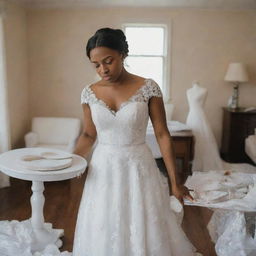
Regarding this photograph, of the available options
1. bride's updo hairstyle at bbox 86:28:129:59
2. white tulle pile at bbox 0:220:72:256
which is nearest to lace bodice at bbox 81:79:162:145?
bride's updo hairstyle at bbox 86:28:129:59

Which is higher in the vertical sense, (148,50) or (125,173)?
(148,50)

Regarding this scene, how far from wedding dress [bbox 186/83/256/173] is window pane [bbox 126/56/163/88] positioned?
804mm

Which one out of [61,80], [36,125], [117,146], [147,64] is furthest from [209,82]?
[117,146]

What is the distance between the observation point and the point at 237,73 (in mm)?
4820

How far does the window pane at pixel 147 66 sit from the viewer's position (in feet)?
17.0

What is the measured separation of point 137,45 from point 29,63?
1601 mm

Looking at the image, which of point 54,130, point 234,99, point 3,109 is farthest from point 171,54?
point 3,109

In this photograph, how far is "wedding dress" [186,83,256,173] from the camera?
14.8 feet

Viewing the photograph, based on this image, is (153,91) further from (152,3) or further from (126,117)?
(152,3)

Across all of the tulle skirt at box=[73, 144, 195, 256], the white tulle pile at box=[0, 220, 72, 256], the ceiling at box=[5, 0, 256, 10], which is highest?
the ceiling at box=[5, 0, 256, 10]

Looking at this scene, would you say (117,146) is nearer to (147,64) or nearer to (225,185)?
(225,185)

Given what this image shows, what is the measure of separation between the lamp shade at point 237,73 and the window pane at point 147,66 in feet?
3.25

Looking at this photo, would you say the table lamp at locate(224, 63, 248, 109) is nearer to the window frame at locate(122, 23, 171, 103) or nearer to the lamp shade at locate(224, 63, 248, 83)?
the lamp shade at locate(224, 63, 248, 83)

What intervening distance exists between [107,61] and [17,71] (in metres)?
3.32
